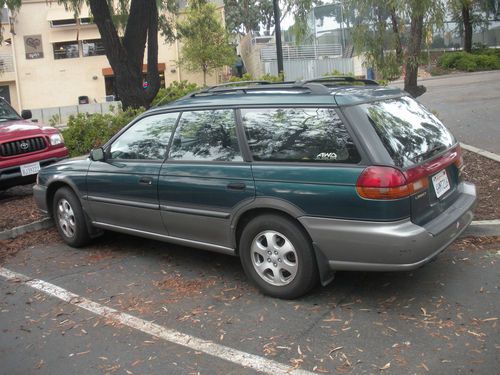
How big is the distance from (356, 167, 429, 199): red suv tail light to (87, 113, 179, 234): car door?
200cm

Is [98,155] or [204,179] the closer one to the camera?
[204,179]

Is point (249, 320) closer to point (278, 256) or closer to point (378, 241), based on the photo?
point (278, 256)

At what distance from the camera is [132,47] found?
10.3 meters

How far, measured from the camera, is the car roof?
4277mm

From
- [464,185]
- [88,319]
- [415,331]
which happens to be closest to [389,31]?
[464,185]

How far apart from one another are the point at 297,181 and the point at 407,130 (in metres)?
0.99

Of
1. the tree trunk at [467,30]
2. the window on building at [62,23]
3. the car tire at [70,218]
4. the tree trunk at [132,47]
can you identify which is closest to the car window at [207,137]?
the car tire at [70,218]

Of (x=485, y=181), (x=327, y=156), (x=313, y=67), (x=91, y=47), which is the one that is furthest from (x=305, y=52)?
(x=327, y=156)

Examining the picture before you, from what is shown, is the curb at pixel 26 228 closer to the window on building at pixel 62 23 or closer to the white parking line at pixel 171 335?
the white parking line at pixel 171 335

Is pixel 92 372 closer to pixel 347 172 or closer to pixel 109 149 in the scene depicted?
pixel 347 172

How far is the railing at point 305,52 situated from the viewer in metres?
26.8

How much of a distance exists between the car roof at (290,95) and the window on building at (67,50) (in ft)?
116

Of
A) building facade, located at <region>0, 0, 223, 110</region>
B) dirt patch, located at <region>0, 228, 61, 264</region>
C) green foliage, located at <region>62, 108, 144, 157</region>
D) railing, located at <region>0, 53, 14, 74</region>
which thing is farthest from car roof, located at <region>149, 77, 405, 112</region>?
railing, located at <region>0, 53, 14, 74</region>

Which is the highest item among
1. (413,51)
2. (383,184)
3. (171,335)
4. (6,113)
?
(413,51)
